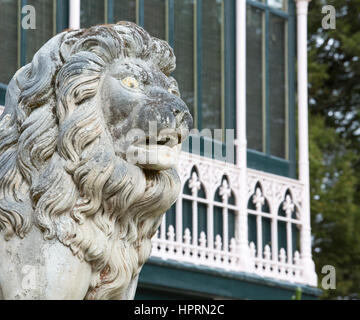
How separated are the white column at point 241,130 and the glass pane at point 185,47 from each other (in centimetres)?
83

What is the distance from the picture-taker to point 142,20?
14305mm

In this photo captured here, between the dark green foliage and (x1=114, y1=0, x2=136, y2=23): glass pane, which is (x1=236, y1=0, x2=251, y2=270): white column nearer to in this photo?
(x1=114, y1=0, x2=136, y2=23): glass pane

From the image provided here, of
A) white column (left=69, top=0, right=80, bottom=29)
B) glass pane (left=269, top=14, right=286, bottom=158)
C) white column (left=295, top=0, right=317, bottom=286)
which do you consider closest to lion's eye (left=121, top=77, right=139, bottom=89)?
white column (left=69, top=0, right=80, bottom=29)

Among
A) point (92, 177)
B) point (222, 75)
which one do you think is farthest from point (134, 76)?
point (222, 75)

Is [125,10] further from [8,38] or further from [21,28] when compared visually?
[8,38]

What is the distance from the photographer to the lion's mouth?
5676mm

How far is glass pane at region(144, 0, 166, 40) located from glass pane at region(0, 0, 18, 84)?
199 centimetres

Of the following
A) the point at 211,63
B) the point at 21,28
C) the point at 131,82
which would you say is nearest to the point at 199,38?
the point at 211,63

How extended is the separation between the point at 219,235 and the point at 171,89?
9.10 metres

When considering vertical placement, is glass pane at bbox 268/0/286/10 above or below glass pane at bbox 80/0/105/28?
above

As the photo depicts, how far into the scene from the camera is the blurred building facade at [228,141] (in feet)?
45.7

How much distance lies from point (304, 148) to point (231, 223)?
6.63 ft
